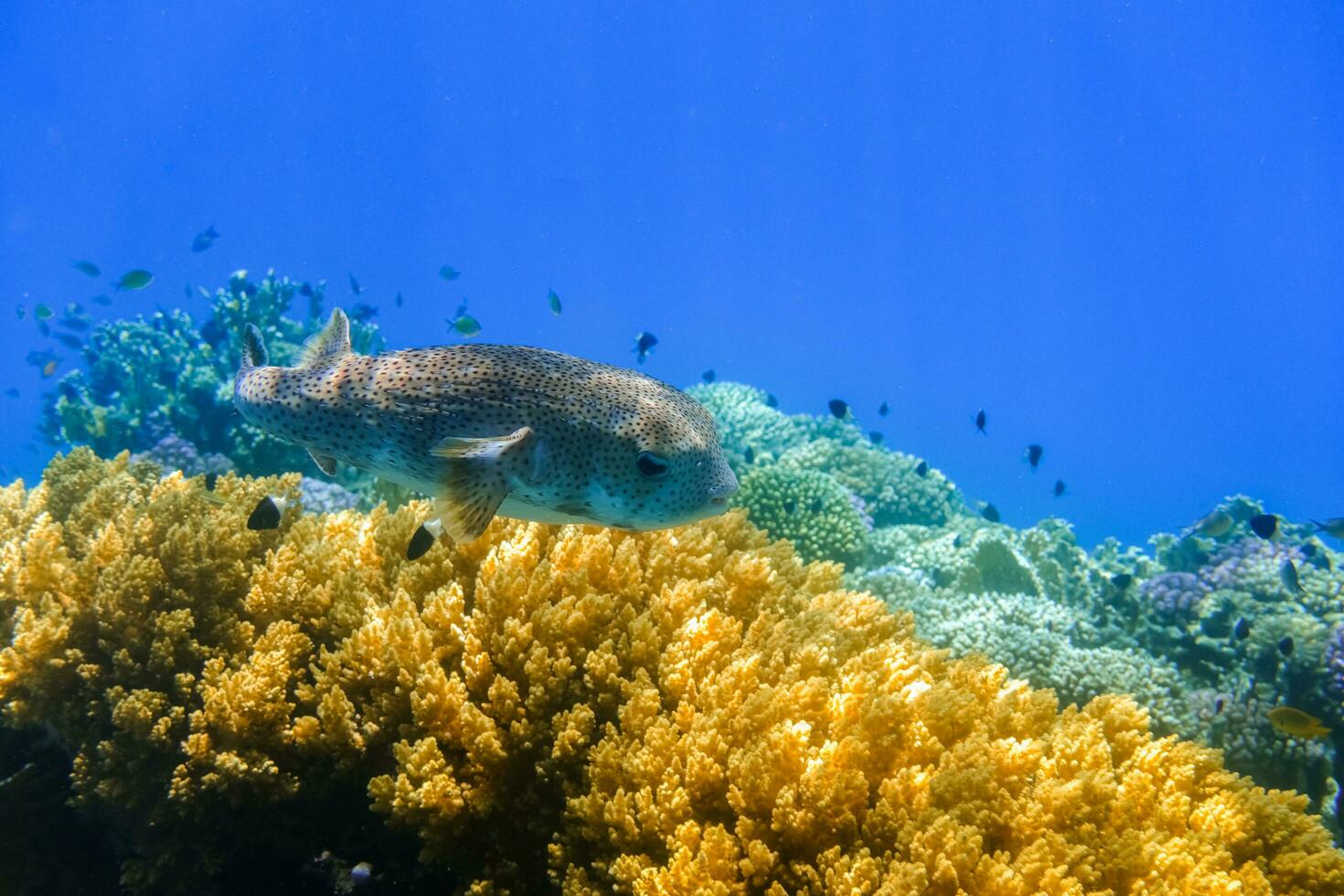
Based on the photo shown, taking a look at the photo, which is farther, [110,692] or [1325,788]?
[1325,788]

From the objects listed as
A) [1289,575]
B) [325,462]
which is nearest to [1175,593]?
[1289,575]

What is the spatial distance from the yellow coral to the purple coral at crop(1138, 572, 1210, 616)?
7248 millimetres

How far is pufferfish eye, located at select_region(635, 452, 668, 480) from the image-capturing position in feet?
8.77

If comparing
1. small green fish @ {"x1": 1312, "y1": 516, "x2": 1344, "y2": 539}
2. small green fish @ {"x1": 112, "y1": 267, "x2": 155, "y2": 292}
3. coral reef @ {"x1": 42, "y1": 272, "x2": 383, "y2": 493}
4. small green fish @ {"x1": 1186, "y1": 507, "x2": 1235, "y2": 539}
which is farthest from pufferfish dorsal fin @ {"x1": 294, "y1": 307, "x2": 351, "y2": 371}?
small green fish @ {"x1": 112, "y1": 267, "x2": 155, "y2": 292}

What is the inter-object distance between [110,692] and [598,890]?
241cm

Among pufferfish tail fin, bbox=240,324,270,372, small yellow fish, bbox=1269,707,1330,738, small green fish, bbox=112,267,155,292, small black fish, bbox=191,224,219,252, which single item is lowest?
pufferfish tail fin, bbox=240,324,270,372

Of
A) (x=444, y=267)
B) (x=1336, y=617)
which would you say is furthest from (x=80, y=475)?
(x=444, y=267)

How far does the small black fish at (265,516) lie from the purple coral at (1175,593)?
34.5 ft

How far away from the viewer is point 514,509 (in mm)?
2797

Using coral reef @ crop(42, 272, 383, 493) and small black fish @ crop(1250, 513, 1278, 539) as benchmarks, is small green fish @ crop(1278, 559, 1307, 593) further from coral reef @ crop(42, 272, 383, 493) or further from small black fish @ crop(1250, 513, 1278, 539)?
coral reef @ crop(42, 272, 383, 493)

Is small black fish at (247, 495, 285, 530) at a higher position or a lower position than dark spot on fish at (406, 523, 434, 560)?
higher

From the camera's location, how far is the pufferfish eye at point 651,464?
2.67 m

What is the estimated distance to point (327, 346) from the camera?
126 inches

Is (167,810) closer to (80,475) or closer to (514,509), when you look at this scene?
(514,509)
